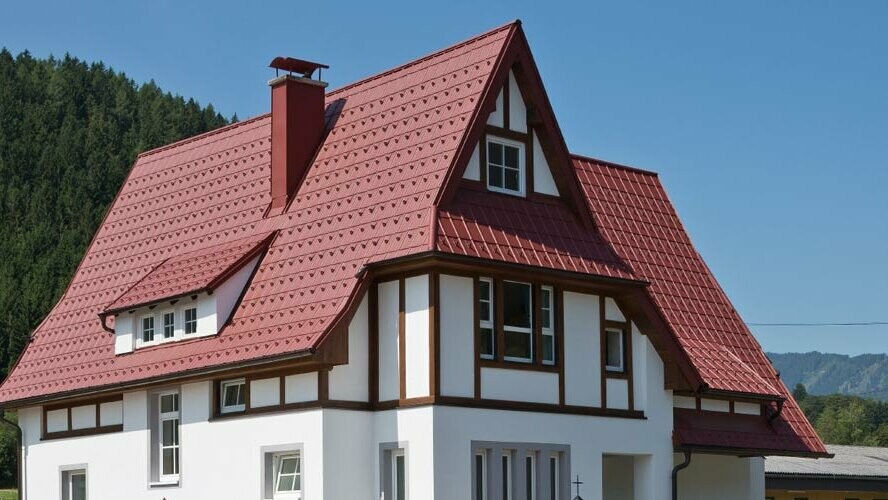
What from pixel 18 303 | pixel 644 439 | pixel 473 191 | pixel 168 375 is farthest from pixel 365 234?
pixel 18 303

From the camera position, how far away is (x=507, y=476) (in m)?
27.6

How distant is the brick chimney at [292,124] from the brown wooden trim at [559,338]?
5785mm

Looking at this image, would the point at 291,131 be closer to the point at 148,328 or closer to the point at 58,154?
the point at 148,328

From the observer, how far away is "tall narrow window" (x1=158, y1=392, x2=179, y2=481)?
99.2ft

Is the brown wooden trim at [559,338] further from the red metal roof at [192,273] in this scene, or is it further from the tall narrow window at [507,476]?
the red metal roof at [192,273]

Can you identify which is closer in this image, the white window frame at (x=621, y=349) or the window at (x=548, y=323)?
the window at (x=548, y=323)

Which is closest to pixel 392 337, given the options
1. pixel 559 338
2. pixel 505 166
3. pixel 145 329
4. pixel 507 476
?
pixel 507 476

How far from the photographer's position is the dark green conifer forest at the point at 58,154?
344ft

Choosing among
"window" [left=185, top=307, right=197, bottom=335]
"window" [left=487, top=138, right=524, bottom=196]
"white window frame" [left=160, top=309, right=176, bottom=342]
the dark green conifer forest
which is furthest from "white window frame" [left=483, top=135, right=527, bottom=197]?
the dark green conifer forest

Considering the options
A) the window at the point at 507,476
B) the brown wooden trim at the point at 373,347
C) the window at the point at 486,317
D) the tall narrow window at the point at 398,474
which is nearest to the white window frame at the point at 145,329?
the brown wooden trim at the point at 373,347

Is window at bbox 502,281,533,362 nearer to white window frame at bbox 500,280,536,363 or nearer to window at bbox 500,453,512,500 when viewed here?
white window frame at bbox 500,280,536,363

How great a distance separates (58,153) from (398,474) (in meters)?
109

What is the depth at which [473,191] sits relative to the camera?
27969 mm

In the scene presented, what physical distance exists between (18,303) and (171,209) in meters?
69.9
